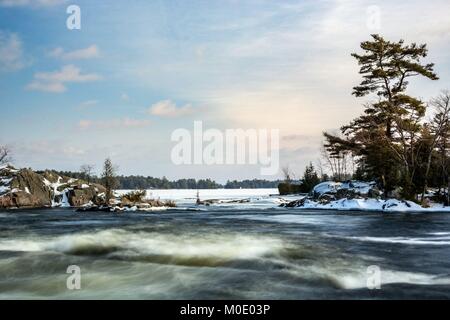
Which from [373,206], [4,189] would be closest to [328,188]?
[373,206]

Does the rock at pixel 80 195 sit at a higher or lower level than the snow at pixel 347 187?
lower

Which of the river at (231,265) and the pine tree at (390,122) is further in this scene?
the pine tree at (390,122)

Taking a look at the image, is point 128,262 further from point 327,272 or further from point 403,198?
point 403,198

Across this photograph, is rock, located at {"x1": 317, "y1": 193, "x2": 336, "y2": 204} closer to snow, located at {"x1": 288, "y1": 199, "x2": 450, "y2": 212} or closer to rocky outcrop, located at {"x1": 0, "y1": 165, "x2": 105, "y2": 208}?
snow, located at {"x1": 288, "y1": 199, "x2": 450, "y2": 212}

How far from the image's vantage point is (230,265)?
1177 centimetres

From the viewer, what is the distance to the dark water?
8898 millimetres

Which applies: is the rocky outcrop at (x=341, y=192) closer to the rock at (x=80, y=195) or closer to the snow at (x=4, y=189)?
the rock at (x=80, y=195)

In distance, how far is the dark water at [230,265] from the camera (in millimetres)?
8898

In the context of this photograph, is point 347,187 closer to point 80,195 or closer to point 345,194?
point 345,194

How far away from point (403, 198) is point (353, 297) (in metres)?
32.3
